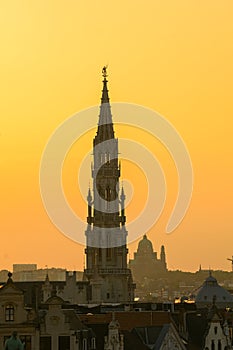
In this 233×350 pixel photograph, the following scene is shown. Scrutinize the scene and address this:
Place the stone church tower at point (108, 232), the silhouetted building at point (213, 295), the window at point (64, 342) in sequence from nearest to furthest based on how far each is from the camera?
the window at point (64, 342) < the silhouetted building at point (213, 295) < the stone church tower at point (108, 232)

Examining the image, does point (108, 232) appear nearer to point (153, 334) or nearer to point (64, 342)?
point (153, 334)

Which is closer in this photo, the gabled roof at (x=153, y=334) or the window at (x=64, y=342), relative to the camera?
the window at (x=64, y=342)

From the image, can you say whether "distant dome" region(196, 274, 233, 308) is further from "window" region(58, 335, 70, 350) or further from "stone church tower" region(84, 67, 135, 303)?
"window" region(58, 335, 70, 350)

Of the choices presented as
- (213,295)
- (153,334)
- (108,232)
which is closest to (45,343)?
(153,334)

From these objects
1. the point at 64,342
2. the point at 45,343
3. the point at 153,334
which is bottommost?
the point at 45,343

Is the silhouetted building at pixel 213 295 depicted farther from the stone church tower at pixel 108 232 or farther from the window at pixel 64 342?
the window at pixel 64 342

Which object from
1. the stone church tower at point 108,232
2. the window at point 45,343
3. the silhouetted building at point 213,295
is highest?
the stone church tower at point 108,232

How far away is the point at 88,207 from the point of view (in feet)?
577

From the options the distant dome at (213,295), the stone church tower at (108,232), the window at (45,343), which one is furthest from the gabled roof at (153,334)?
the stone church tower at (108,232)

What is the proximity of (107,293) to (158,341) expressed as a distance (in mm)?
72138

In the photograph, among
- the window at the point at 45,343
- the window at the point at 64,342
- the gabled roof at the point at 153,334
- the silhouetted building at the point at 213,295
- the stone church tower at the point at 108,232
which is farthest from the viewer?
the stone church tower at the point at 108,232

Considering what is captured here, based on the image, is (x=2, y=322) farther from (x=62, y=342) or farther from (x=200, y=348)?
(x=200, y=348)

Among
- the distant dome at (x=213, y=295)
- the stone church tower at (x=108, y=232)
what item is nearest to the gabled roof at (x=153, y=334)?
the distant dome at (x=213, y=295)

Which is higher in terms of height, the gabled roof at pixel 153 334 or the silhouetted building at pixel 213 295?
the silhouetted building at pixel 213 295
